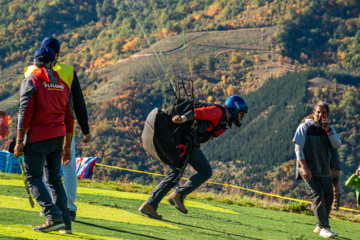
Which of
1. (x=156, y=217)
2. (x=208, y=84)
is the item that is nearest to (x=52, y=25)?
(x=208, y=84)

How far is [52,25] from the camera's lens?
194 metres

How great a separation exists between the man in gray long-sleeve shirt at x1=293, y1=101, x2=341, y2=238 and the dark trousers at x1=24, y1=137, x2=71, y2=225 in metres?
3.47

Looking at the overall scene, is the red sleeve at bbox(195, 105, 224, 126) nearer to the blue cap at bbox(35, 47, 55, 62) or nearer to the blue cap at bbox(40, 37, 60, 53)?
the blue cap at bbox(40, 37, 60, 53)

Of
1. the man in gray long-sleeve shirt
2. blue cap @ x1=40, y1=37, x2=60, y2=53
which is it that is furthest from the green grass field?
blue cap @ x1=40, y1=37, x2=60, y2=53

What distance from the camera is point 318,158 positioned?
730cm

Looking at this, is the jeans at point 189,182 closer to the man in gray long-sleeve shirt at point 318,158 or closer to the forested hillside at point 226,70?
the man in gray long-sleeve shirt at point 318,158

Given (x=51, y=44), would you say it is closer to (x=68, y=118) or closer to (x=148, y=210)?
(x=68, y=118)

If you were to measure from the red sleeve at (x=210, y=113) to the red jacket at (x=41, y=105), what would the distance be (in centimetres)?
180

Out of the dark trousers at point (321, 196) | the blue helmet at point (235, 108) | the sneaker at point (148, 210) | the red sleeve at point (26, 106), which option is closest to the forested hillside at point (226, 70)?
the dark trousers at point (321, 196)

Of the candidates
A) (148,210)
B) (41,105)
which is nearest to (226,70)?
(148,210)

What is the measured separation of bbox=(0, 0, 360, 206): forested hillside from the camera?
113 metres

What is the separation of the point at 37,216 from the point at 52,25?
7733 inches

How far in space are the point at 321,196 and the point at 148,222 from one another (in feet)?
7.69

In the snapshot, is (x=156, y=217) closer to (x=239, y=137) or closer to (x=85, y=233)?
(x=85, y=233)
